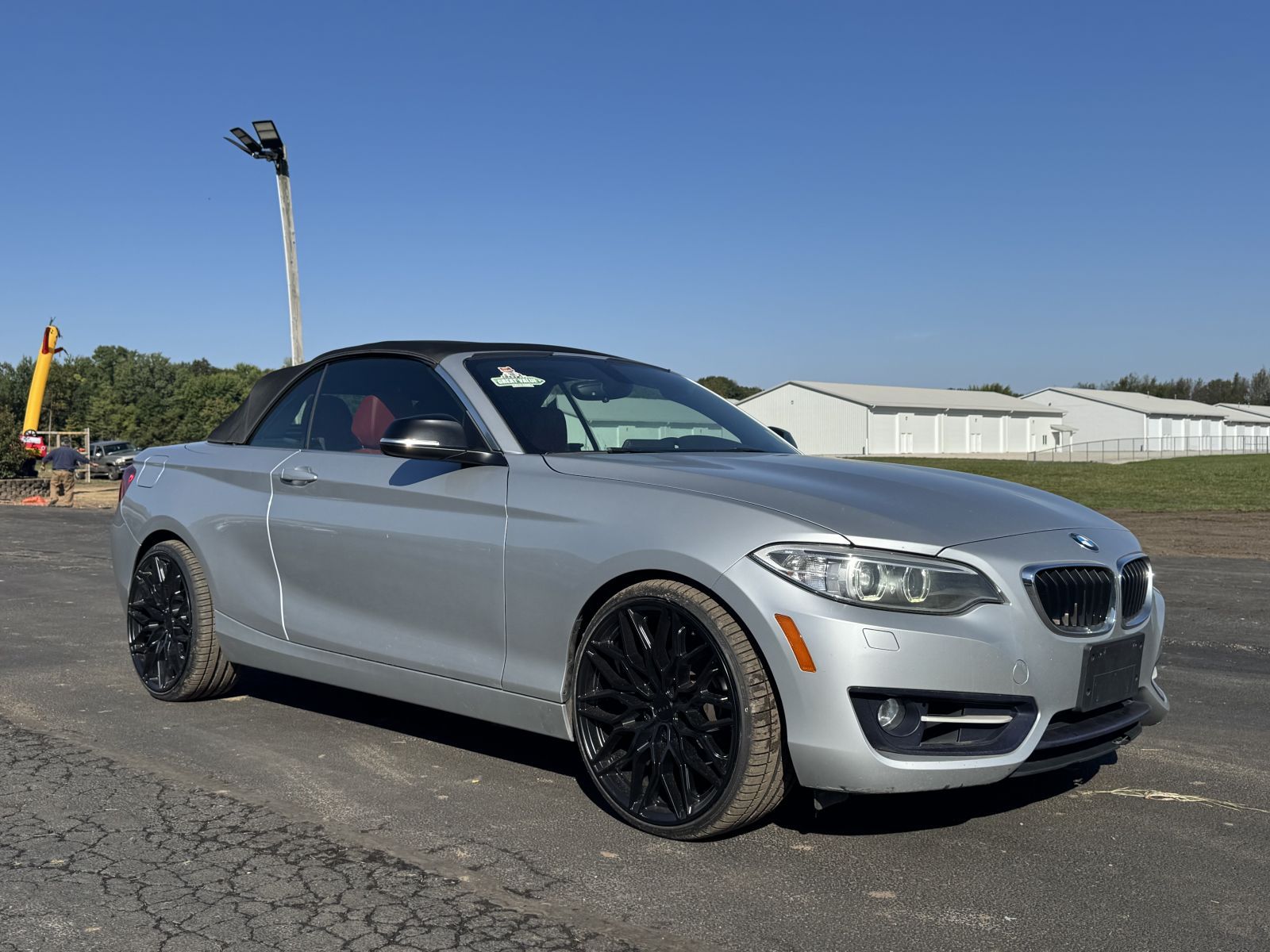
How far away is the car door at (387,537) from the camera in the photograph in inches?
173

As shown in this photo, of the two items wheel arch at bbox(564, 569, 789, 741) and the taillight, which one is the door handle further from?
wheel arch at bbox(564, 569, 789, 741)

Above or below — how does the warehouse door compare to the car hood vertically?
above

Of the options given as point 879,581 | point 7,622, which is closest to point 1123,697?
point 879,581

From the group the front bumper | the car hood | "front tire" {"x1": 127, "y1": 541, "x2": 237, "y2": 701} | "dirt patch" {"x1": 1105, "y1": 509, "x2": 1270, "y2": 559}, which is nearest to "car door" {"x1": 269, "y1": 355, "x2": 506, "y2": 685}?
the car hood

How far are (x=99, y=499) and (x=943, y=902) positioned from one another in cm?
3474

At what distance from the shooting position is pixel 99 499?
112 ft

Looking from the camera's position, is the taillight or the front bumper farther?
the taillight

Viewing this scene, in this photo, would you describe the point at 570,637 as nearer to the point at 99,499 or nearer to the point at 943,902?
the point at 943,902

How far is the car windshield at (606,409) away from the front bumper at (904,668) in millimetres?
1273

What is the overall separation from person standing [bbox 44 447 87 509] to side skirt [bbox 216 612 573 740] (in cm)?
2794

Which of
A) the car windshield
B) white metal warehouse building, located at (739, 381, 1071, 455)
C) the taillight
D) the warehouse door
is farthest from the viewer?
the warehouse door

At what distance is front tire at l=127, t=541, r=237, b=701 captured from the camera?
5664 mm

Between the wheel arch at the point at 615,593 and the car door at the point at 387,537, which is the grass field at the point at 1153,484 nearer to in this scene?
the car door at the point at 387,537

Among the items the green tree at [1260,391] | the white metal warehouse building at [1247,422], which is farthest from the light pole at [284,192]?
the green tree at [1260,391]
